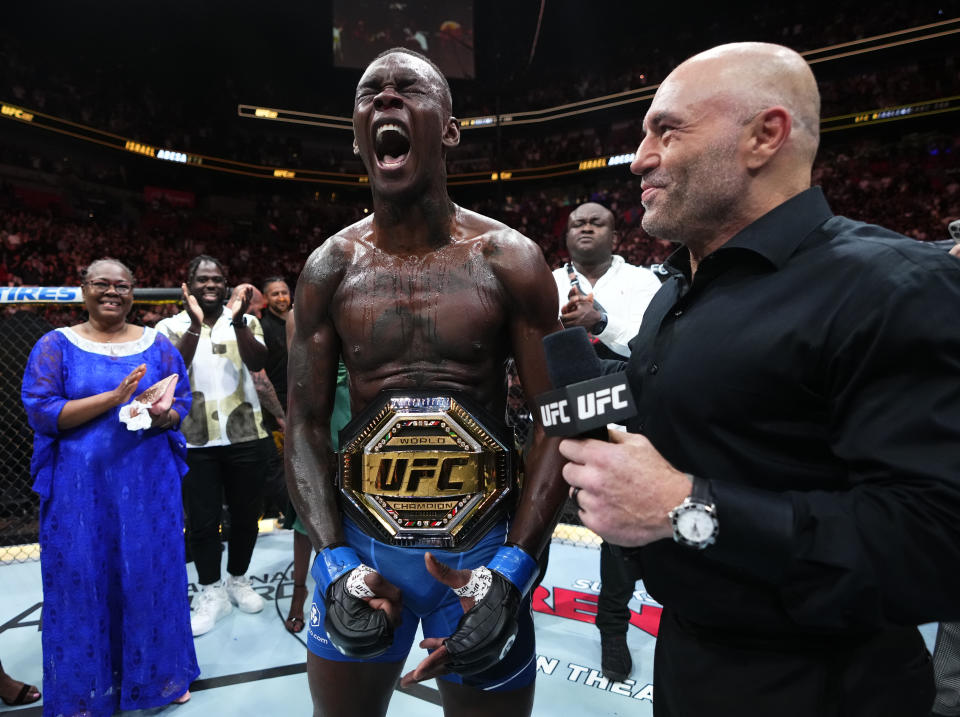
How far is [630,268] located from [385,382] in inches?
84.6

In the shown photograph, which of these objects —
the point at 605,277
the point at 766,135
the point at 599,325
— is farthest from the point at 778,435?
the point at 605,277

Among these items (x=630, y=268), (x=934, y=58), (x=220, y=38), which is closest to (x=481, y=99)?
(x=220, y=38)

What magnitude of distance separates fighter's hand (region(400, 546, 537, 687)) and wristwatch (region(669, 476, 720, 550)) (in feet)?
1.45

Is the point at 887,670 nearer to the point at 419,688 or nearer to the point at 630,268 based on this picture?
the point at 419,688

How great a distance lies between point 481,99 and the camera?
19.4 meters

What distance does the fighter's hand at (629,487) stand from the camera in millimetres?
818

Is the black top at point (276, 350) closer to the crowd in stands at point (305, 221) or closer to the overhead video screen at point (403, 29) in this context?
the crowd in stands at point (305, 221)

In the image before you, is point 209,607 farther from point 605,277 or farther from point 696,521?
point 696,521

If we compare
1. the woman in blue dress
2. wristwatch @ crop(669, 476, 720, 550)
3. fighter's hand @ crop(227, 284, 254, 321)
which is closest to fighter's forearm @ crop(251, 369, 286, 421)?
fighter's hand @ crop(227, 284, 254, 321)

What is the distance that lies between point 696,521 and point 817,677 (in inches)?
15.4

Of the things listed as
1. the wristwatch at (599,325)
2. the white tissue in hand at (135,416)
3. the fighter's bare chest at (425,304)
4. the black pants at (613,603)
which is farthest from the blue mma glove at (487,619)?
the white tissue in hand at (135,416)

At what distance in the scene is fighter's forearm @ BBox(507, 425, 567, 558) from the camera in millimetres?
1353

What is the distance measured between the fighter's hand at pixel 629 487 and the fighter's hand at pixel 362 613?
58 centimetres

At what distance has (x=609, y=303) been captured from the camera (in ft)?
9.86
